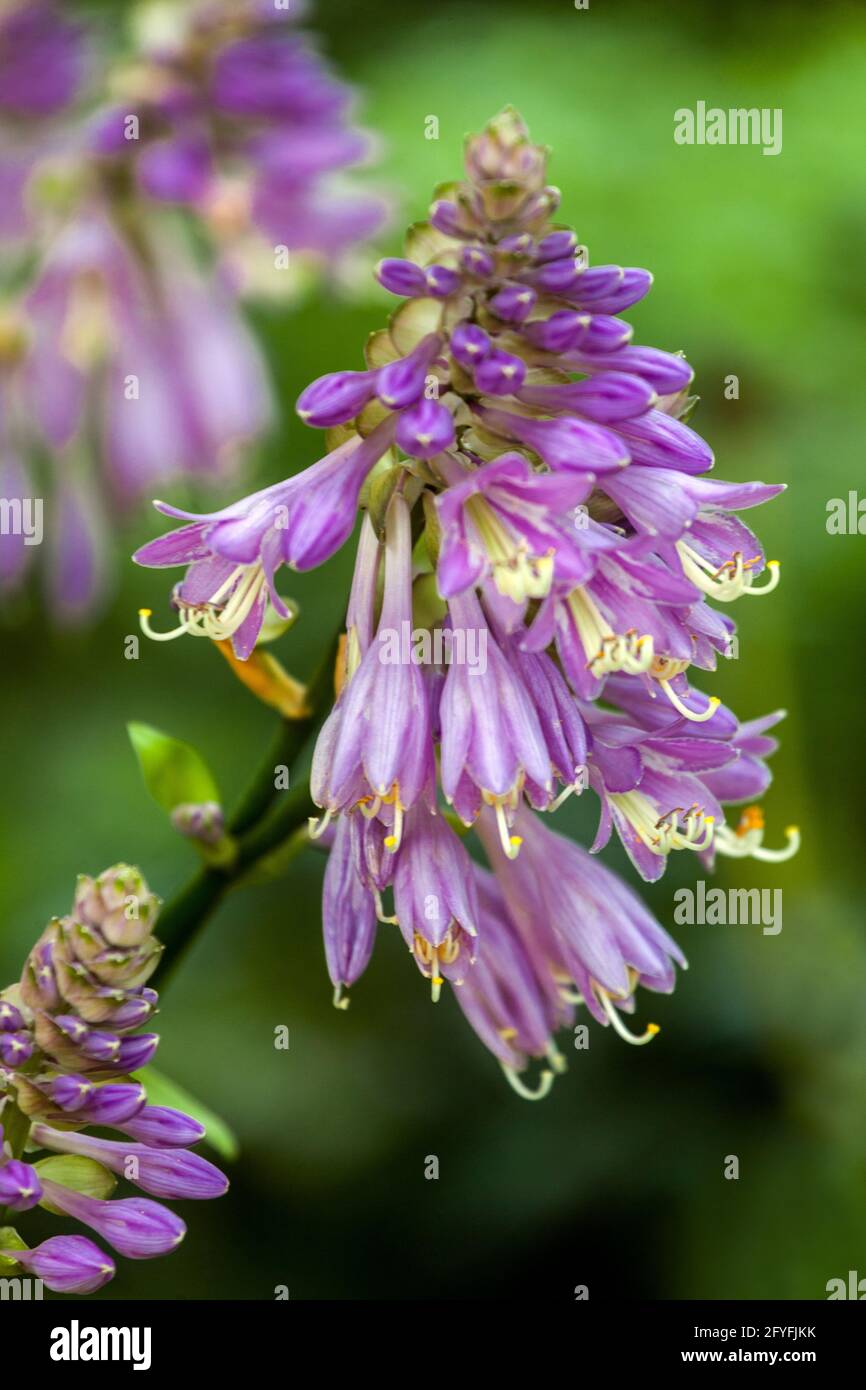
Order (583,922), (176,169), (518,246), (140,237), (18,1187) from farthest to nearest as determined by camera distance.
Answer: (140,237), (176,169), (583,922), (518,246), (18,1187)

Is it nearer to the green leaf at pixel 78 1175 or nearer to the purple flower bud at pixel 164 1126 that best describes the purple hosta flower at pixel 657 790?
the purple flower bud at pixel 164 1126

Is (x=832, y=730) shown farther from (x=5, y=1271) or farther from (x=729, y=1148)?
(x=5, y=1271)

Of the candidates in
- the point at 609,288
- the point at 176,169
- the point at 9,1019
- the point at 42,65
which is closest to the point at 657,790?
the point at 609,288

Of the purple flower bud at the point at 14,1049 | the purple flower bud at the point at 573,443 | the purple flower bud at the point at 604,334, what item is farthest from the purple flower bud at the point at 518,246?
the purple flower bud at the point at 14,1049

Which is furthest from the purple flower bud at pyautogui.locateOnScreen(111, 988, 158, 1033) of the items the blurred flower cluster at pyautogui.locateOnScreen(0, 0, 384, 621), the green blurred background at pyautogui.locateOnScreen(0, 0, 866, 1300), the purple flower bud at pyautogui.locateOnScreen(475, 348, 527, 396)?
the blurred flower cluster at pyautogui.locateOnScreen(0, 0, 384, 621)

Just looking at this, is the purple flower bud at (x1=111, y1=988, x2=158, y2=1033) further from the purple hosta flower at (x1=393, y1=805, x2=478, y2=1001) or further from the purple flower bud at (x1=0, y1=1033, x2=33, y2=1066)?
the purple hosta flower at (x1=393, y1=805, x2=478, y2=1001)

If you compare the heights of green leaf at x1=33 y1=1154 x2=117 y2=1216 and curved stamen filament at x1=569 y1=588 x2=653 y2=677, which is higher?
curved stamen filament at x1=569 y1=588 x2=653 y2=677

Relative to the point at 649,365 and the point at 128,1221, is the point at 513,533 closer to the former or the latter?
the point at 649,365
